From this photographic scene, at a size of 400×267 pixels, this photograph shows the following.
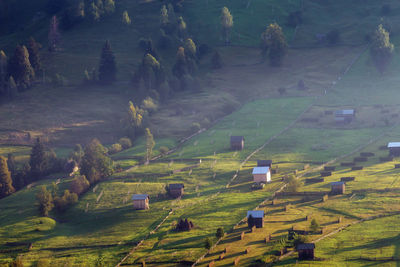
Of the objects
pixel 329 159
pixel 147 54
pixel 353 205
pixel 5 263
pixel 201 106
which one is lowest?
pixel 5 263

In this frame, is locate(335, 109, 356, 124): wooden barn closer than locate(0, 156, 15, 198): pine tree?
No

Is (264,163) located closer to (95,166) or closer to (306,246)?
(95,166)

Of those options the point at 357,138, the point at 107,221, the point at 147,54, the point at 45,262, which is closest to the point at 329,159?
the point at 357,138

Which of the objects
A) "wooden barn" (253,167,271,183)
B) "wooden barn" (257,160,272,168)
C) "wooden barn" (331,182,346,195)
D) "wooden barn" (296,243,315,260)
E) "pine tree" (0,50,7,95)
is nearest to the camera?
"wooden barn" (296,243,315,260)

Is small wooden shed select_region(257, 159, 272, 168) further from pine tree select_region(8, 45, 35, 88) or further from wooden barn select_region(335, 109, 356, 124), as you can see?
pine tree select_region(8, 45, 35, 88)

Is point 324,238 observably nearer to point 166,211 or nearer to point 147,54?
point 166,211

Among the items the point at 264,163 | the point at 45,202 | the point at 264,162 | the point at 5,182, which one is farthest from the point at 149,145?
the point at 45,202

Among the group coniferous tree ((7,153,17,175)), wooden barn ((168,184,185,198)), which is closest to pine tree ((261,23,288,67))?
coniferous tree ((7,153,17,175))
